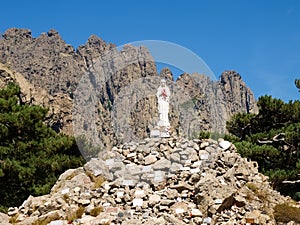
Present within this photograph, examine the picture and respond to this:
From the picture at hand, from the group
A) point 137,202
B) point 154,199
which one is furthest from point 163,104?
point 137,202

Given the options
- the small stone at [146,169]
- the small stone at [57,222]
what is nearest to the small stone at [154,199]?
the small stone at [146,169]

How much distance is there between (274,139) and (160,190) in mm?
8503

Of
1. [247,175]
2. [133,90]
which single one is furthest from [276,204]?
[133,90]

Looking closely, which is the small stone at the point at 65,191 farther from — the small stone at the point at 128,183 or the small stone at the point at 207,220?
the small stone at the point at 207,220

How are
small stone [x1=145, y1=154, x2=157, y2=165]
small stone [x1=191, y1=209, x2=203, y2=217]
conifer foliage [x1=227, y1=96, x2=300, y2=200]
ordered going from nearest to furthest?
small stone [x1=191, y1=209, x2=203, y2=217], small stone [x1=145, y1=154, x2=157, y2=165], conifer foliage [x1=227, y1=96, x2=300, y2=200]

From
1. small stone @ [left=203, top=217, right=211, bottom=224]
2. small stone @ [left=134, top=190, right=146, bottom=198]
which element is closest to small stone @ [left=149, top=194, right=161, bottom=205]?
small stone @ [left=134, top=190, right=146, bottom=198]

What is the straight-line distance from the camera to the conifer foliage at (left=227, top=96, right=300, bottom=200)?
15109mm

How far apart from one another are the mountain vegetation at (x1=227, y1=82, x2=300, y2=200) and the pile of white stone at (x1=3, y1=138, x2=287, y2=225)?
473 cm

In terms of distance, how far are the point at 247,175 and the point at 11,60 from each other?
338ft

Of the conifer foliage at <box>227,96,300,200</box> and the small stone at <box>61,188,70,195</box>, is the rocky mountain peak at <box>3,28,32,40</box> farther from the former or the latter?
the small stone at <box>61,188,70,195</box>

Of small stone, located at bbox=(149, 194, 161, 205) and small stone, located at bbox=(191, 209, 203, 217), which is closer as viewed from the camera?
small stone, located at bbox=(191, 209, 203, 217)

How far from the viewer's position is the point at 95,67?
38.6ft

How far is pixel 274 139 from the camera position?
16.3m

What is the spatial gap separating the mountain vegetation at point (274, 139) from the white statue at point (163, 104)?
16.6 ft
